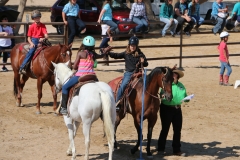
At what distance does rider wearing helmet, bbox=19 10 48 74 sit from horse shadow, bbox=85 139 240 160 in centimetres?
378

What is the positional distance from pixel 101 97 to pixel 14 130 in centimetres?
344

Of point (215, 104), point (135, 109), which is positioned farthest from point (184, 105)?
point (135, 109)

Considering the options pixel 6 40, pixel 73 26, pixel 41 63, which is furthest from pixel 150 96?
pixel 6 40

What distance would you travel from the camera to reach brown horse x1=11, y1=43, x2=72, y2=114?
12.6 meters

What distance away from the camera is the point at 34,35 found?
526 inches

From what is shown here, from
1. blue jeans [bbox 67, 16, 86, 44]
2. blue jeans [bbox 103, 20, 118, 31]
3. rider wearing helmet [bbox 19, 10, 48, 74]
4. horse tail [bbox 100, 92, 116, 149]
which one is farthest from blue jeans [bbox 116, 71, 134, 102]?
blue jeans [bbox 103, 20, 118, 31]

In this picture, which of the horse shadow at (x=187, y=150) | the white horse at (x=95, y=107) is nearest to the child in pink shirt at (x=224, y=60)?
the horse shadow at (x=187, y=150)

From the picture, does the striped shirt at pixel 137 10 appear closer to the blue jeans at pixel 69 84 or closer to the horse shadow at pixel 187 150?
the horse shadow at pixel 187 150

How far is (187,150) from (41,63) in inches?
175

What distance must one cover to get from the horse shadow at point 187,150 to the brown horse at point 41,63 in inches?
114

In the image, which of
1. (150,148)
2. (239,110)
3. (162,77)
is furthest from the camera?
(239,110)

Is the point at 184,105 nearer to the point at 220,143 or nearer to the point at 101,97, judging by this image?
the point at 220,143

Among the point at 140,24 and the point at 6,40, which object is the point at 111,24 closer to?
the point at 140,24

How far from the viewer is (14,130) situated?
11.3 metres
